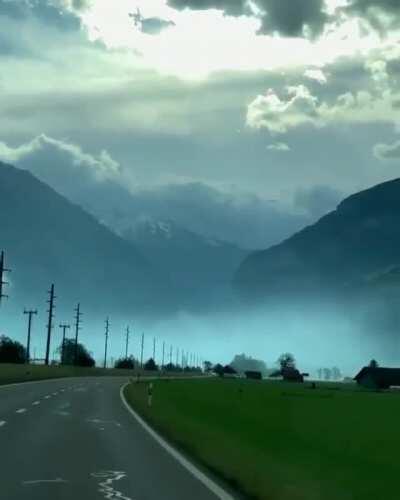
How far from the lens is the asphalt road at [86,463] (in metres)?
14.0

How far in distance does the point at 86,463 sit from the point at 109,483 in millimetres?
3050

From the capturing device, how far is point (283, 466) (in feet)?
60.2

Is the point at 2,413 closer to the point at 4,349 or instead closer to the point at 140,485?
the point at 140,485

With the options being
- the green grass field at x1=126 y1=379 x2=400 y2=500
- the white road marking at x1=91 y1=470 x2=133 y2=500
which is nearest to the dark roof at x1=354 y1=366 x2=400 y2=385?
the green grass field at x1=126 y1=379 x2=400 y2=500

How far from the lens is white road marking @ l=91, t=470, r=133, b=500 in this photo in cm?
1362

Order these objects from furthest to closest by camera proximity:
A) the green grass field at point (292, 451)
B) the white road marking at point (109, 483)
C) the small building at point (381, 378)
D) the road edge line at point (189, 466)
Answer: the small building at point (381, 378) → the green grass field at point (292, 451) → the road edge line at point (189, 466) → the white road marking at point (109, 483)

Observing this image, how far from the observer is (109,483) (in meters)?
15.1

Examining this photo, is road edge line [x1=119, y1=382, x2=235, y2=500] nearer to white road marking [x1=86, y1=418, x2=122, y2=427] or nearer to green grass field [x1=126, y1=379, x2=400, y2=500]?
green grass field [x1=126, y1=379, x2=400, y2=500]

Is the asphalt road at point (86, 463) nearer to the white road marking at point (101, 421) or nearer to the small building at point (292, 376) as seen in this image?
Result: the white road marking at point (101, 421)

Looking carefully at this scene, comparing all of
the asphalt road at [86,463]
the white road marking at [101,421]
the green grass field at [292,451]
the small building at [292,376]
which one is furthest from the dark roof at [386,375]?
the asphalt road at [86,463]

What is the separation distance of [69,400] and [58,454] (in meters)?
26.2

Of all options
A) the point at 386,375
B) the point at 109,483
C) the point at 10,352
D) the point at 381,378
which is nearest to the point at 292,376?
the point at 386,375

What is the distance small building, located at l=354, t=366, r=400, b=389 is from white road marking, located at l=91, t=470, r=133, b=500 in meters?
132

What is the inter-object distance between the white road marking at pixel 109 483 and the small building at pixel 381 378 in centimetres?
13232
